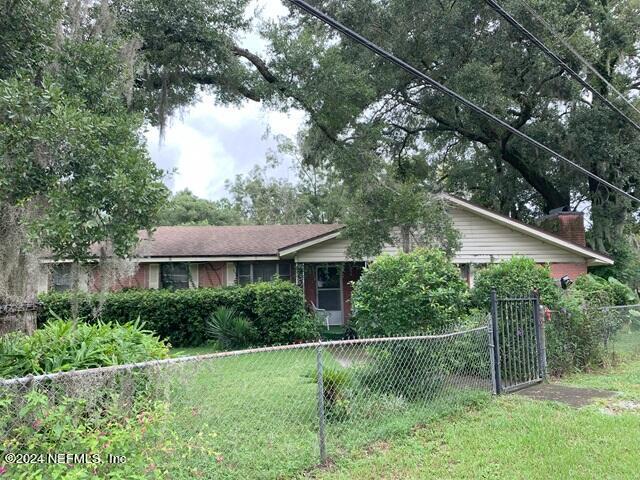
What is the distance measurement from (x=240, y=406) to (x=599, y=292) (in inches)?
360

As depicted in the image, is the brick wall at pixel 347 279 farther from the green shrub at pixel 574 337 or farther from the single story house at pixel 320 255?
the green shrub at pixel 574 337

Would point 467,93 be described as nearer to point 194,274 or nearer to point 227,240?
point 227,240

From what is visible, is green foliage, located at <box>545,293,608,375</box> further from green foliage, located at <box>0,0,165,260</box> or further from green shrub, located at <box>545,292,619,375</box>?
green foliage, located at <box>0,0,165,260</box>

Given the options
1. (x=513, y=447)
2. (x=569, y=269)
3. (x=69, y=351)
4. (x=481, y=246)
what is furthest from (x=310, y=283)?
(x=69, y=351)

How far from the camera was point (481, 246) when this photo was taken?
15.4m

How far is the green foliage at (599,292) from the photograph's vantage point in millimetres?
10453

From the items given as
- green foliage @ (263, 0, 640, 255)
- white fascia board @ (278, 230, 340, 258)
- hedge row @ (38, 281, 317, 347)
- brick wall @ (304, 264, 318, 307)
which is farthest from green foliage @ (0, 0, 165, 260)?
brick wall @ (304, 264, 318, 307)

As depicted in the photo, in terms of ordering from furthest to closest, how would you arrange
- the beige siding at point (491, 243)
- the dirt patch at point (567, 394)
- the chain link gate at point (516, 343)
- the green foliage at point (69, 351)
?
the beige siding at point (491, 243) → the chain link gate at point (516, 343) → the dirt patch at point (567, 394) → the green foliage at point (69, 351)

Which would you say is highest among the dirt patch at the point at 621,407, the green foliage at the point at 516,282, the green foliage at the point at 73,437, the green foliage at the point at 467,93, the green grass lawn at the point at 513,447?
the green foliage at the point at 467,93

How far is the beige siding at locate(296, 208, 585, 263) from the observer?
15.4m

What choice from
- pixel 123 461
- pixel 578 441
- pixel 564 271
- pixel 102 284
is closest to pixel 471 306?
pixel 578 441

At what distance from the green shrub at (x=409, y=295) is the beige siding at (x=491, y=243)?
8.40 metres

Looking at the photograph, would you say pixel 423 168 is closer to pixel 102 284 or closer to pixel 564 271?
pixel 564 271

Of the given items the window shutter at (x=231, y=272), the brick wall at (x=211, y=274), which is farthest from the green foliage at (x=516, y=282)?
the brick wall at (x=211, y=274)
